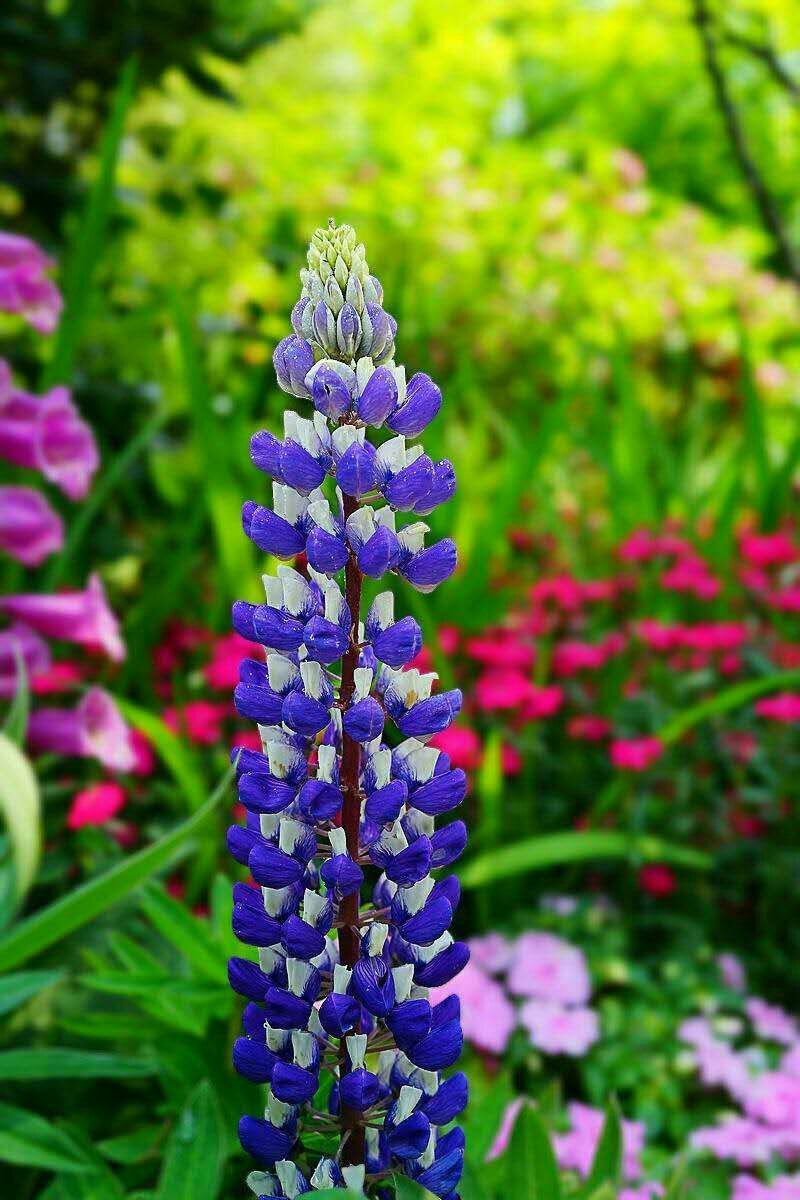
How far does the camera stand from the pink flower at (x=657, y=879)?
227 cm

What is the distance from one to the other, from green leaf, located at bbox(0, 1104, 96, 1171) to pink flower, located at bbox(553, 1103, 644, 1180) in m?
0.67

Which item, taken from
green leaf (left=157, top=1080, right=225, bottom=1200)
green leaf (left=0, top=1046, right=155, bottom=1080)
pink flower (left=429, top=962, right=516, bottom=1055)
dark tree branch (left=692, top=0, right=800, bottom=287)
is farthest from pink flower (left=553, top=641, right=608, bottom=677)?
dark tree branch (left=692, top=0, right=800, bottom=287)

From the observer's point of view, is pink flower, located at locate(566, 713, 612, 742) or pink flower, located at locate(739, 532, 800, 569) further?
pink flower, located at locate(739, 532, 800, 569)

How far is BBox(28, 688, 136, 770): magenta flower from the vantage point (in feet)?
6.24

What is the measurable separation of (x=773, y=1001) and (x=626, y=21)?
18.5 feet

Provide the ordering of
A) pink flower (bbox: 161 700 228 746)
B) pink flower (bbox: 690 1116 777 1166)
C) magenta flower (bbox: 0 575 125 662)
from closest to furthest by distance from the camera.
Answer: pink flower (bbox: 690 1116 777 1166) < magenta flower (bbox: 0 575 125 662) < pink flower (bbox: 161 700 228 746)

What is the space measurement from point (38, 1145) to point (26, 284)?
4.45 ft

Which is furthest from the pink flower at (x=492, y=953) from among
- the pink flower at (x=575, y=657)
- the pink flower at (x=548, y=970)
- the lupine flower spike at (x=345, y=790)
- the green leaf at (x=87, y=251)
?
the green leaf at (x=87, y=251)

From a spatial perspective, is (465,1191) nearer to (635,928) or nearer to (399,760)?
(399,760)

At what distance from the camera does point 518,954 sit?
2117 mm

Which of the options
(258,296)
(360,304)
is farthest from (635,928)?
(258,296)

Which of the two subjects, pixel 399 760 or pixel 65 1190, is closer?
pixel 399 760

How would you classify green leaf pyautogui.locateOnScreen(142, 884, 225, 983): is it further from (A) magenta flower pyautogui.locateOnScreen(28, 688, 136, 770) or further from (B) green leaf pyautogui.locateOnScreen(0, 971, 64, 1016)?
(A) magenta flower pyautogui.locateOnScreen(28, 688, 136, 770)

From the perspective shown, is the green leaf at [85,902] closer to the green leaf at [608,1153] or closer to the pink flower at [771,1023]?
the green leaf at [608,1153]
